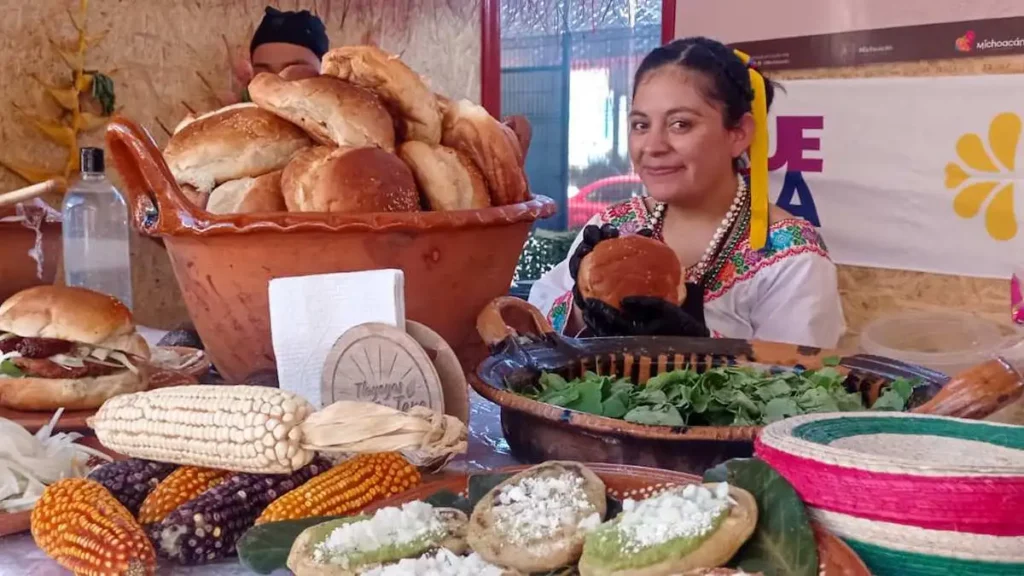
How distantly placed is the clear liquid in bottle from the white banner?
2179 mm

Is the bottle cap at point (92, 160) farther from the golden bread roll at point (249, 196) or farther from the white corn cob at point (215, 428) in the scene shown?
the white corn cob at point (215, 428)

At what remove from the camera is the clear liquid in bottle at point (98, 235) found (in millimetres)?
2256

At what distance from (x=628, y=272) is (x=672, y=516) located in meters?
0.76

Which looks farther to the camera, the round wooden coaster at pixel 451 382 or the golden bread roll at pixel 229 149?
the golden bread roll at pixel 229 149

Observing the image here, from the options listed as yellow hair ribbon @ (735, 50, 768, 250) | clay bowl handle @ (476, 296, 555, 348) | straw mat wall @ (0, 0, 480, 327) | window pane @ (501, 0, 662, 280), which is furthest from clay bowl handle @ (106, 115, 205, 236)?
window pane @ (501, 0, 662, 280)

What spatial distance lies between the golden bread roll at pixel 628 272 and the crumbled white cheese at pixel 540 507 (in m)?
0.65

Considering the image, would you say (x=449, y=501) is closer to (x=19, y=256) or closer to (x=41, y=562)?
(x=41, y=562)

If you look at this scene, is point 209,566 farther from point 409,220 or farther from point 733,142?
point 733,142

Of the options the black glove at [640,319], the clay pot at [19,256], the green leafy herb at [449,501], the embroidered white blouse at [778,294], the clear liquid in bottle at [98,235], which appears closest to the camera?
the green leafy herb at [449,501]

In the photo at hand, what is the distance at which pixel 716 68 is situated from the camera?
2.04m

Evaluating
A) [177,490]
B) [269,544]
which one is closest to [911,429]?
[269,544]

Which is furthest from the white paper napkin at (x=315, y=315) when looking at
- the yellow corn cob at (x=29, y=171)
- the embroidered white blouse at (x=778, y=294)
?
the yellow corn cob at (x=29, y=171)

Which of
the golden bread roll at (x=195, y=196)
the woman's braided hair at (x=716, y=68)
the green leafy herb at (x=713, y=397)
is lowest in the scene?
the green leafy herb at (x=713, y=397)

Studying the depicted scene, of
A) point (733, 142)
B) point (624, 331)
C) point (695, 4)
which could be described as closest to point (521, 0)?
point (695, 4)
